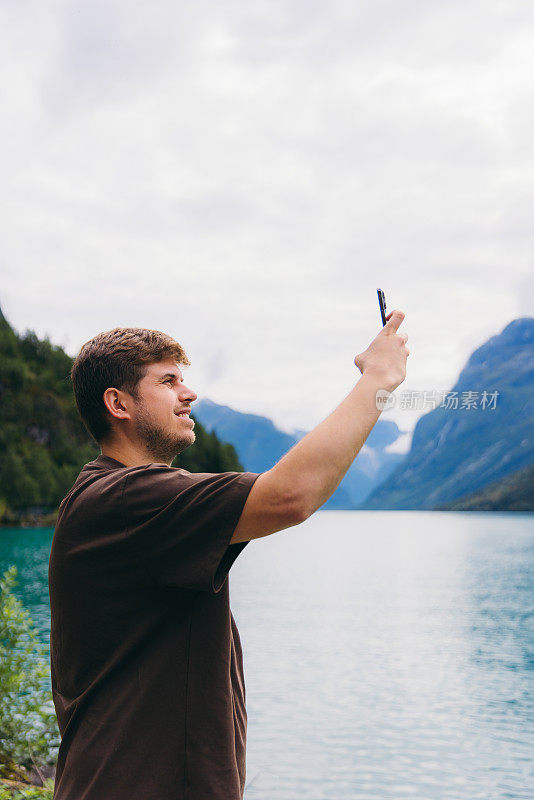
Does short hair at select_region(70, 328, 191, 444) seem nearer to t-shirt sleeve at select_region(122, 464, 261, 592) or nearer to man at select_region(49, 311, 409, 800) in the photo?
man at select_region(49, 311, 409, 800)

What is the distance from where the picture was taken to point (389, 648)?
23.2m

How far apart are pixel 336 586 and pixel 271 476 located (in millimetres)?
40157

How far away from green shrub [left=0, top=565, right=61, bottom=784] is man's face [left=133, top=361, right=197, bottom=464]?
4867mm

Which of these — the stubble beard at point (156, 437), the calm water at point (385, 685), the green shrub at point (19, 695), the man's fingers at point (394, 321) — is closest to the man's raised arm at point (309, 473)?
the man's fingers at point (394, 321)

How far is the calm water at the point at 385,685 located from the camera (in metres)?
12.2

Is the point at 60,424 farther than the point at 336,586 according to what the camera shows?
Yes

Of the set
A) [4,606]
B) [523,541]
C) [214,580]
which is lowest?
[523,541]

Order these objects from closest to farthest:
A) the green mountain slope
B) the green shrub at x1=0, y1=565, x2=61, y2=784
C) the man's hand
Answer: the man's hand → the green shrub at x1=0, y1=565, x2=61, y2=784 → the green mountain slope

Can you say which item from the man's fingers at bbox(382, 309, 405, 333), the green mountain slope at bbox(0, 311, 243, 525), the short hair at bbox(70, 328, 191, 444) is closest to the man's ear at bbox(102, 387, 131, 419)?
the short hair at bbox(70, 328, 191, 444)

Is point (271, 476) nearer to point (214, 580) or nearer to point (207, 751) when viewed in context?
point (214, 580)

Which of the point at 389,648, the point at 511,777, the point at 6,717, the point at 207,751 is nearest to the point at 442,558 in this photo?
the point at 389,648

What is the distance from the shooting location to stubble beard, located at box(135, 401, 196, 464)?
76.8 inches

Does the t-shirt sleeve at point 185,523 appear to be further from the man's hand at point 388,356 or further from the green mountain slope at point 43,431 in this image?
the green mountain slope at point 43,431

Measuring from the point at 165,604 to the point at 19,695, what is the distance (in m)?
6.22
